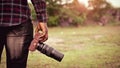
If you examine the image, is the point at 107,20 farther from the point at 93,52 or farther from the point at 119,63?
the point at 119,63

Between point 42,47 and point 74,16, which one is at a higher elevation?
point 42,47

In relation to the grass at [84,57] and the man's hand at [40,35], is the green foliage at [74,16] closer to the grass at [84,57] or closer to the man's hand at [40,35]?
the grass at [84,57]

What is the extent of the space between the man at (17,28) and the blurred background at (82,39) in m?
3.41

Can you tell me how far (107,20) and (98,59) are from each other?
12.8 meters

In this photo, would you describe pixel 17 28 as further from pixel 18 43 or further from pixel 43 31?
pixel 43 31

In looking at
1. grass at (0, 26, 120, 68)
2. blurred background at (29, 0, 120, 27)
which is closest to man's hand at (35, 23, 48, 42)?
grass at (0, 26, 120, 68)

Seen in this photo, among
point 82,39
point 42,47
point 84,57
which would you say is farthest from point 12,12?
point 82,39

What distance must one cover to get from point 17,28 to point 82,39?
8.16 m

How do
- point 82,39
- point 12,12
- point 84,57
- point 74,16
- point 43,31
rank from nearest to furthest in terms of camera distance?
point 12,12
point 43,31
point 84,57
point 82,39
point 74,16

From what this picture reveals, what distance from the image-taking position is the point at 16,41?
104 inches

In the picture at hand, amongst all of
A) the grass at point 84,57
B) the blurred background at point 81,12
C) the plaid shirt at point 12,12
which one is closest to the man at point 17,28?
the plaid shirt at point 12,12

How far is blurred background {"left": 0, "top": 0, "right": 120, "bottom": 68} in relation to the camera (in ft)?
21.5

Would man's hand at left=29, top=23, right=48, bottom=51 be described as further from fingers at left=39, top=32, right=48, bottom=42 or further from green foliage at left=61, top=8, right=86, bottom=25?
green foliage at left=61, top=8, right=86, bottom=25

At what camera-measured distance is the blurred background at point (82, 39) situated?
6543mm
